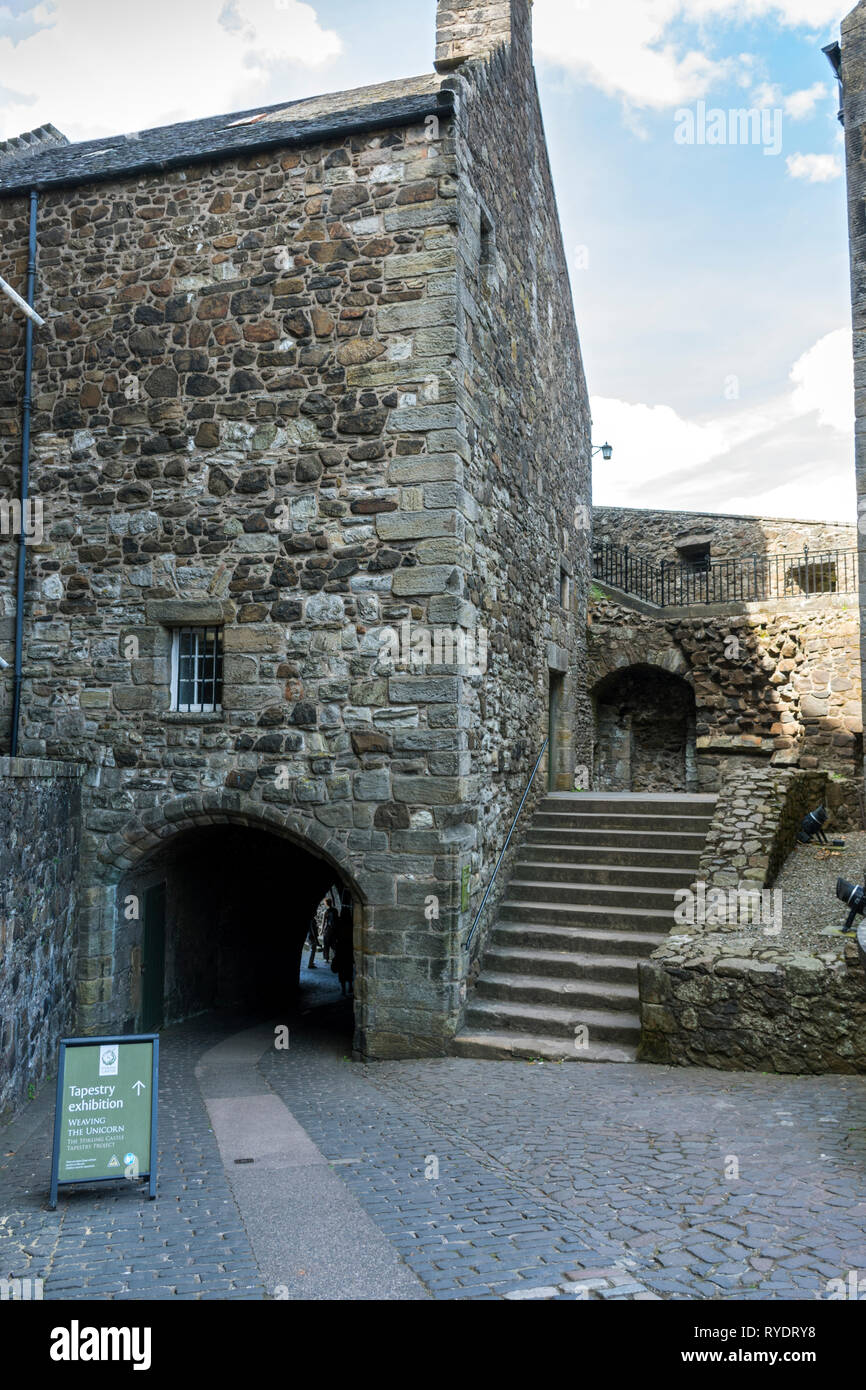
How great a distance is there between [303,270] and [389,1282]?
300 inches

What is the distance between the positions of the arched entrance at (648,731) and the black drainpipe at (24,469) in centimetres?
1140

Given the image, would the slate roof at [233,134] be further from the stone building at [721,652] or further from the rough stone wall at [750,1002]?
the stone building at [721,652]

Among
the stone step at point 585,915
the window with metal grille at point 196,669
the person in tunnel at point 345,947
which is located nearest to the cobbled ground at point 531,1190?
the stone step at point 585,915

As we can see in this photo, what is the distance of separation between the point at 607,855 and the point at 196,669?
182 inches

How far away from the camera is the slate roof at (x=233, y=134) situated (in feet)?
27.2

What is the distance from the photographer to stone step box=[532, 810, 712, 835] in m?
10.2

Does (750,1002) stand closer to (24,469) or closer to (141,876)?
(141,876)

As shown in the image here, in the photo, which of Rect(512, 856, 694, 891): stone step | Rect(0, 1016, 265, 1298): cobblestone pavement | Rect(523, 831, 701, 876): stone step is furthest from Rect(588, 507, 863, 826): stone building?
Rect(0, 1016, 265, 1298): cobblestone pavement

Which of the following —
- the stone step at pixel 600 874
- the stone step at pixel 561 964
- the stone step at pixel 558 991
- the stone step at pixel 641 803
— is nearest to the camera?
the stone step at pixel 558 991

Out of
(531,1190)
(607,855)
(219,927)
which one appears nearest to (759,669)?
(607,855)

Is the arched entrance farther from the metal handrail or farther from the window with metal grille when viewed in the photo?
the window with metal grille

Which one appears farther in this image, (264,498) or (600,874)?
(600,874)

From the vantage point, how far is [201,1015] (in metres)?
10.4

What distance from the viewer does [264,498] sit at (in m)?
8.27
